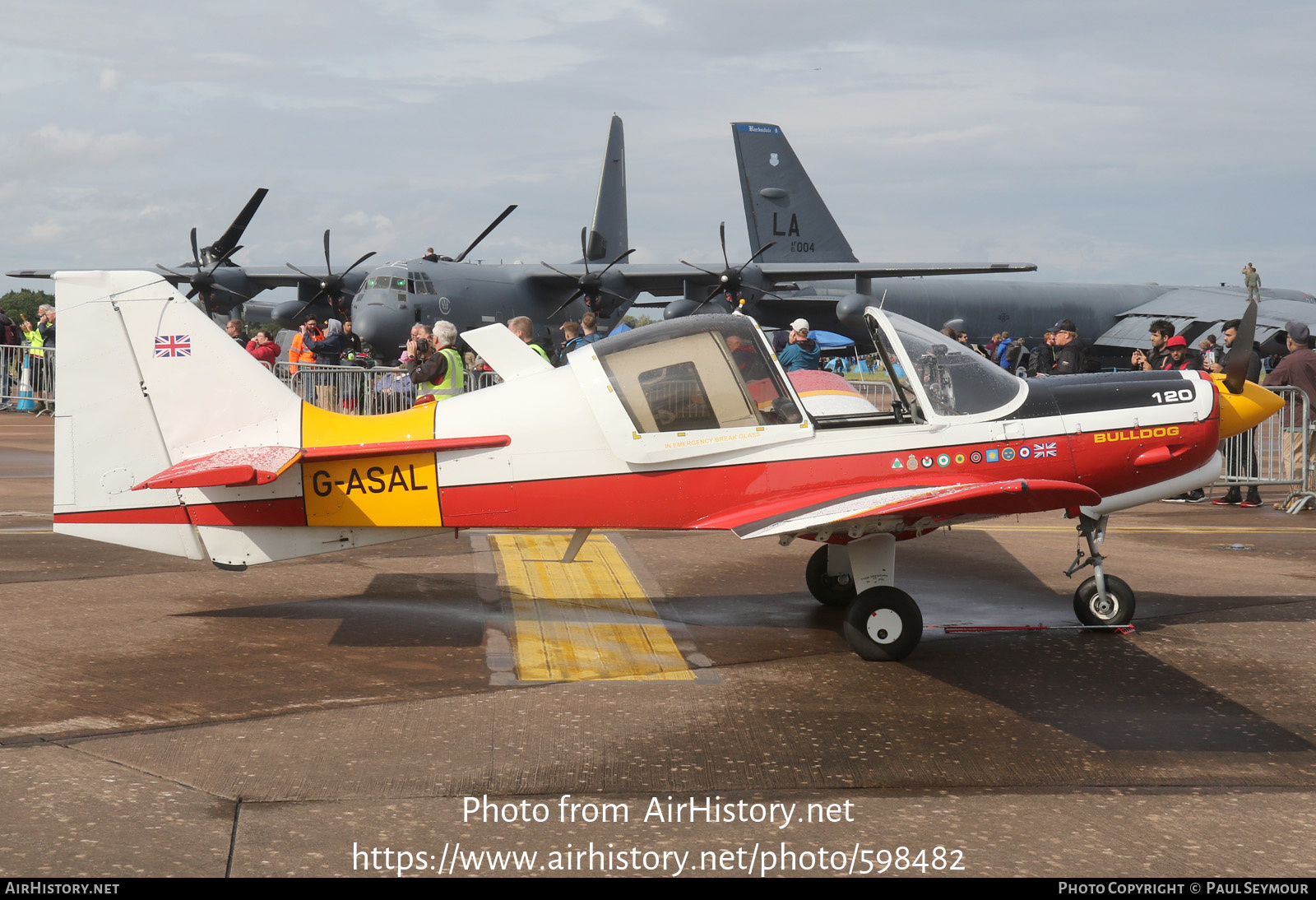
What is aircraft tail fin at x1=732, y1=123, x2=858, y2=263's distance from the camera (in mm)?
39688

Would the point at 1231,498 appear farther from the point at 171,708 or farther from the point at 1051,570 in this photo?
the point at 171,708

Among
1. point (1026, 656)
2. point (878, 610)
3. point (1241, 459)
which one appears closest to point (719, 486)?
point (878, 610)

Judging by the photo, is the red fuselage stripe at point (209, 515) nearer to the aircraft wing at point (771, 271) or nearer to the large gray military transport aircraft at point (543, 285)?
the large gray military transport aircraft at point (543, 285)

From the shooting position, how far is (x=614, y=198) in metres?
45.0

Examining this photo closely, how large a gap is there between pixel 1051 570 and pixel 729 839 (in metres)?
5.88

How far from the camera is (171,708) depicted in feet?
17.3

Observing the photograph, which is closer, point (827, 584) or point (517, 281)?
point (827, 584)

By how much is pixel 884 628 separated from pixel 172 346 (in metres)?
4.56

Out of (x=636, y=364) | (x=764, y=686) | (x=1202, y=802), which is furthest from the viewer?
(x=636, y=364)

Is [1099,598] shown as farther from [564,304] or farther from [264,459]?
[564,304]

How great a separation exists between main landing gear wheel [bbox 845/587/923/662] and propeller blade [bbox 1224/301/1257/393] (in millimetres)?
2675

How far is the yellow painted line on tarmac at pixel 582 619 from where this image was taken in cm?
613

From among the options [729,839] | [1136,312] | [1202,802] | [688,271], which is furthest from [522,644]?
[1136,312]

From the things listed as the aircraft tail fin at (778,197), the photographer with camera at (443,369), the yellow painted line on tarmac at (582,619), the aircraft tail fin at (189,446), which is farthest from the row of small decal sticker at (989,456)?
the aircraft tail fin at (778,197)
